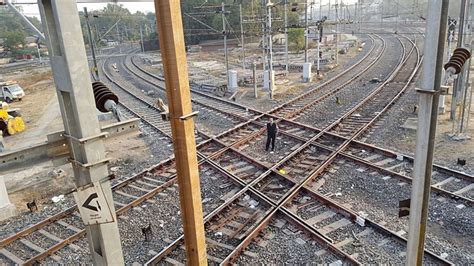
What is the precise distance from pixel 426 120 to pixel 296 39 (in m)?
35.1

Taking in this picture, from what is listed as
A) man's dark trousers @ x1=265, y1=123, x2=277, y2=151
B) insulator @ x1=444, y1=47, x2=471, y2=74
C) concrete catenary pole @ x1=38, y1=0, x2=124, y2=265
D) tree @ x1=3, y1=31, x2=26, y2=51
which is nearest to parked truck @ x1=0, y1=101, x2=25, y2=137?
man's dark trousers @ x1=265, y1=123, x2=277, y2=151

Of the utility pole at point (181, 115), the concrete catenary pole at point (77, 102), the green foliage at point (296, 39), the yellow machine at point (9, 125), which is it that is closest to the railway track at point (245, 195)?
the utility pole at point (181, 115)

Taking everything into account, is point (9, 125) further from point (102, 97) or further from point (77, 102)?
point (77, 102)

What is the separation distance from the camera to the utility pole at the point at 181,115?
12.0ft

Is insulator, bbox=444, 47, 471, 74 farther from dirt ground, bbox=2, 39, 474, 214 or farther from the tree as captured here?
the tree

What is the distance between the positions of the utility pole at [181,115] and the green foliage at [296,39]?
33281 millimetres

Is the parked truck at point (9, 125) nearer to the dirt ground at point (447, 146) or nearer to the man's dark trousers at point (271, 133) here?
the man's dark trousers at point (271, 133)

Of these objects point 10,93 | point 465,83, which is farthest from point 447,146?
point 10,93

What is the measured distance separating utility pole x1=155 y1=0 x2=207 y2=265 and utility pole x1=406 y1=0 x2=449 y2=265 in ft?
7.81

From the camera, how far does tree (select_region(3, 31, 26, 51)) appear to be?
180ft

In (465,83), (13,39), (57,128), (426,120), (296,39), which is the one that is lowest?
(57,128)

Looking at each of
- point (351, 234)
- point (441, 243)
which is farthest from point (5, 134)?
point (441, 243)

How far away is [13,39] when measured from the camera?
184ft

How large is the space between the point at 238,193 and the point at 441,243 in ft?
14.1
